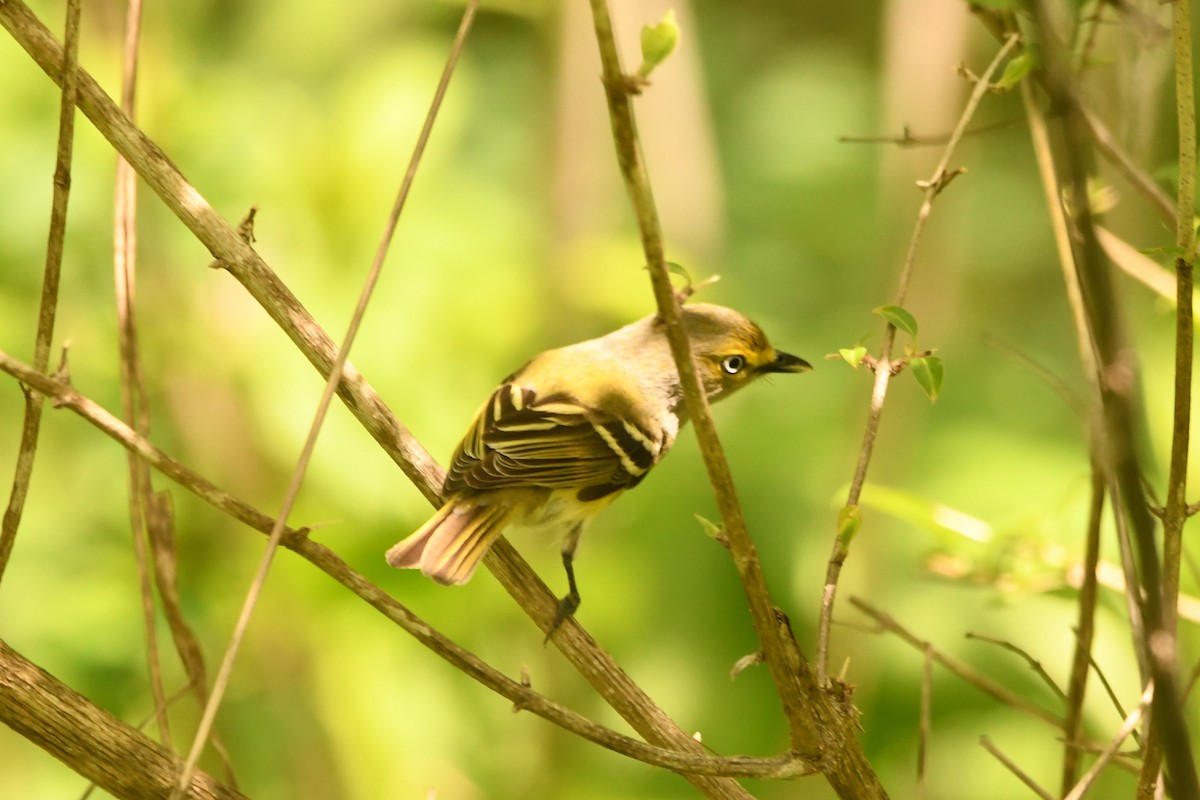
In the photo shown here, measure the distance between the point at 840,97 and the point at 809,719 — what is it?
6784 mm

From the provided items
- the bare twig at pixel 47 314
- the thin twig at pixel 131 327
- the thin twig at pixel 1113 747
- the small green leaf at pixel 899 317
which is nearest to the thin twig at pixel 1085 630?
the thin twig at pixel 1113 747

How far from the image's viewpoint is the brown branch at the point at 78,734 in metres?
1.46

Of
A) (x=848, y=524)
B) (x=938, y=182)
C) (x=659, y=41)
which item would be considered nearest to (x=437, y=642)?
(x=848, y=524)

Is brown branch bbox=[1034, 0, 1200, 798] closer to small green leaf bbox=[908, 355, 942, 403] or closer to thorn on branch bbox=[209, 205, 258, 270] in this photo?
small green leaf bbox=[908, 355, 942, 403]

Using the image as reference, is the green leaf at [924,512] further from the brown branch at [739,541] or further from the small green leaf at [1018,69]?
the small green leaf at [1018,69]

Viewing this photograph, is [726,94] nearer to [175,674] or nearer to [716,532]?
[175,674]

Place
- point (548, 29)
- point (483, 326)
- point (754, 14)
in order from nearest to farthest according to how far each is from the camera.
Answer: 1. point (483, 326)
2. point (548, 29)
3. point (754, 14)

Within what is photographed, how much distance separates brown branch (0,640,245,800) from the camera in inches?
57.6

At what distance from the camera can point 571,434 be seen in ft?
9.62

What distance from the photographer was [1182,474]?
145 centimetres

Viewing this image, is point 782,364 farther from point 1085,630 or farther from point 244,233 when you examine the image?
point 244,233

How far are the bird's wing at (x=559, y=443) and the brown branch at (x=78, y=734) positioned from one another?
126 centimetres

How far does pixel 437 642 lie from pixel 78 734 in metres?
0.44

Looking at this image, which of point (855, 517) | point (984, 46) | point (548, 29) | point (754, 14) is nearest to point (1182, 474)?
point (855, 517)
